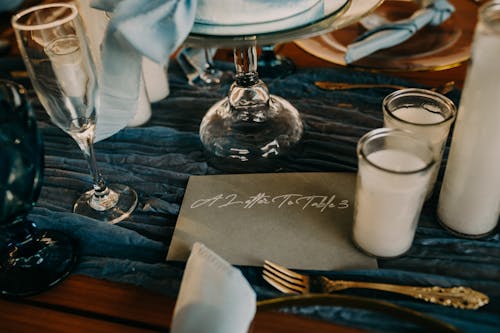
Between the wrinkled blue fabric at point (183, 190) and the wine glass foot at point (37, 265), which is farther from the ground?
the wrinkled blue fabric at point (183, 190)

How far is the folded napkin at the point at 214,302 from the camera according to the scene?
1.07ft

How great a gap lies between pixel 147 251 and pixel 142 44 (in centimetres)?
19

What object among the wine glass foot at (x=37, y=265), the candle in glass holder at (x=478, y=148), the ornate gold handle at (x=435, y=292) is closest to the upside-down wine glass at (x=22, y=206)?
the wine glass foot at (x=37, y=265)

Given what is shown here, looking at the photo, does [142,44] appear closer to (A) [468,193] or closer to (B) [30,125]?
(B) [30,125]

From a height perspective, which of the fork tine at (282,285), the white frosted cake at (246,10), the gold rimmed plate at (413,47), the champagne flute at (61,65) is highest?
the white frosted cake at (246,10)

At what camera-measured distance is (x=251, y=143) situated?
57 cm

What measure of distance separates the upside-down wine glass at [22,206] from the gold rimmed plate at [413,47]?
445mm

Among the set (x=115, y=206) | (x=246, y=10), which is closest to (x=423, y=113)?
(x=246, y=10)

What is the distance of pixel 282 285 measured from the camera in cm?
40

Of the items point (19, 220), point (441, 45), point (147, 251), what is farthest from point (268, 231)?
point (441, 45)

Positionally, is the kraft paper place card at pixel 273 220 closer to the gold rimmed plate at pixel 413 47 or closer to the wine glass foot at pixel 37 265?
the wine glass foot at pixel 37 265

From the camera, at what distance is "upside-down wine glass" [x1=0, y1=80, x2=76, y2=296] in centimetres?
38

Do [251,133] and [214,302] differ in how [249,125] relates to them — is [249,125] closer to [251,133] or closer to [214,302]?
[251,133]

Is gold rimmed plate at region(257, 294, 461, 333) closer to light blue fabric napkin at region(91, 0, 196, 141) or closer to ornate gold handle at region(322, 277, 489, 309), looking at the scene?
ornate gold handle at region(322, 277, 489, 309)
